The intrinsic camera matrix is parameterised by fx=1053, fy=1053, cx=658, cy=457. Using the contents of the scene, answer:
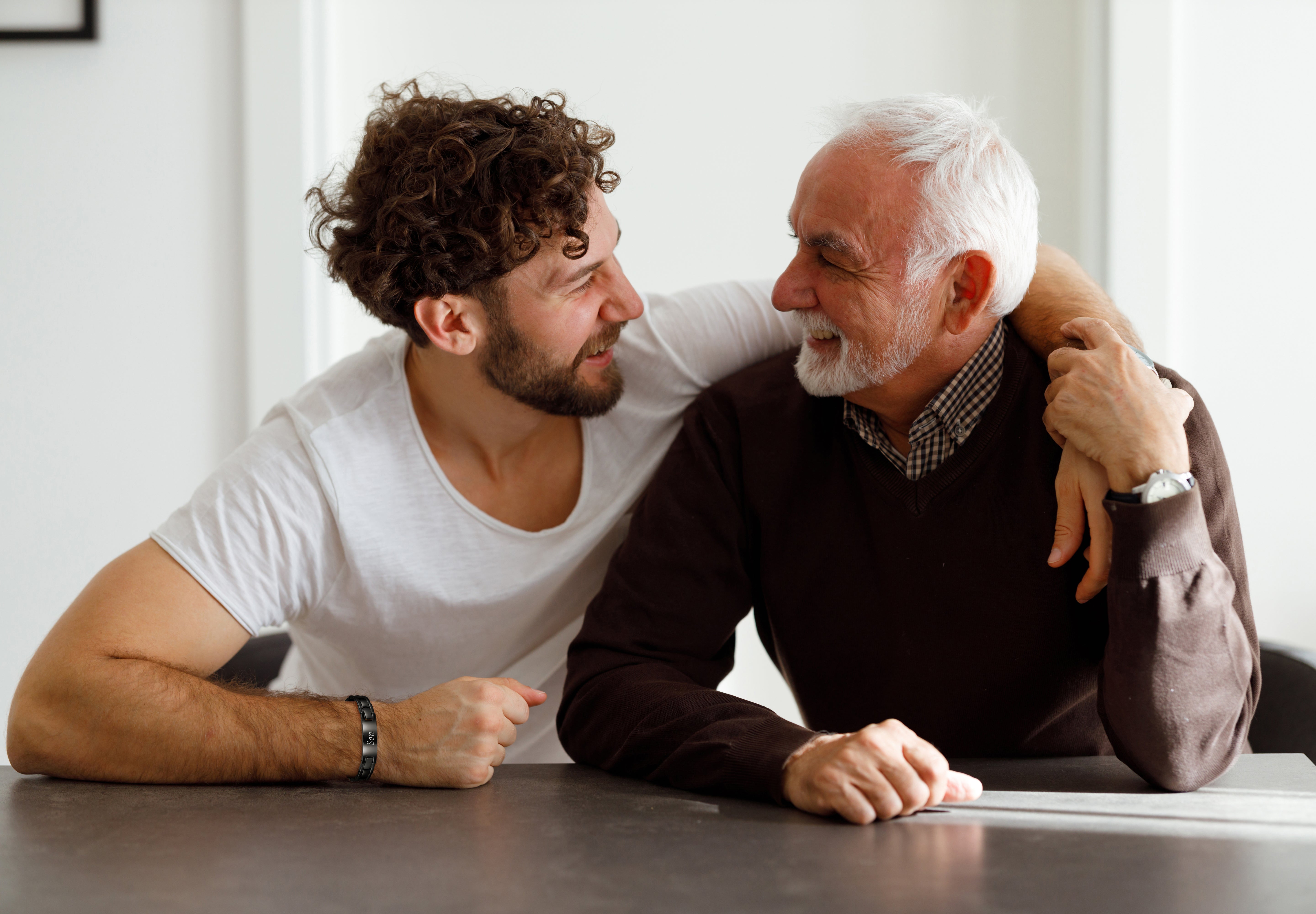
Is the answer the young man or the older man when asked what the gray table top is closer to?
the older man

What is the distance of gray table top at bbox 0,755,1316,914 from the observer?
33.1 inches

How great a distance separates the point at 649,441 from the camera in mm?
1714

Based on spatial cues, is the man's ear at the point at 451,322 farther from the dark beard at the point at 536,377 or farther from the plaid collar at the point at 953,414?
the plaid collar at the point at 953,414

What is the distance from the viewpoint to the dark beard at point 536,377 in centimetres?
164

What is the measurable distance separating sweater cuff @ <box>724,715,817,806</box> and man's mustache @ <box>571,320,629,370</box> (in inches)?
28.2

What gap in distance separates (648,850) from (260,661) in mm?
1319

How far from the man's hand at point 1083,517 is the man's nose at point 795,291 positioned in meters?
0.42

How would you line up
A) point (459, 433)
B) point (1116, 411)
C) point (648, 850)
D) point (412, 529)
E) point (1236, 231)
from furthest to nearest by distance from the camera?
point (1236, 231) → point (459, 433) → point (412, 529) → point (1116, 411) → point (648, 850)

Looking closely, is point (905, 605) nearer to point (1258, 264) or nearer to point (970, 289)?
point (970, 289)

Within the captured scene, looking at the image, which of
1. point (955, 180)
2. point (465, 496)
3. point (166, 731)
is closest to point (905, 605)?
point (955, 180)

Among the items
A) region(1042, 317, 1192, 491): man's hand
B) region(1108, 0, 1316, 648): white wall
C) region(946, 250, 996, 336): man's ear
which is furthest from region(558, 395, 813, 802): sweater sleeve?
region(1108, 0, 1316, 648): white wall

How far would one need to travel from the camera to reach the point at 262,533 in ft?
4.91

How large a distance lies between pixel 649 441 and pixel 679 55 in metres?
1.15

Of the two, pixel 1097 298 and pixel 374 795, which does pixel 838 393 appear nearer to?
pixel 1097 298
